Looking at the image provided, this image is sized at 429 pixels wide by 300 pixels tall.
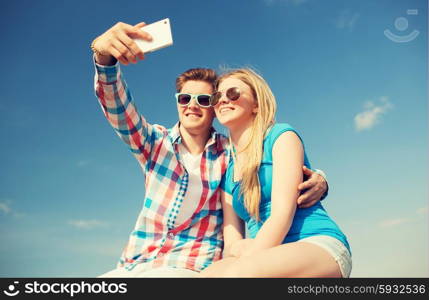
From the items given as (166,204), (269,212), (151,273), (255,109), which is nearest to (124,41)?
(255,109)

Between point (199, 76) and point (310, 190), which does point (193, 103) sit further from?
point (310, 190)

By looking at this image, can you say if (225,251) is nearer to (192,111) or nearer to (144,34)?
(192,111)

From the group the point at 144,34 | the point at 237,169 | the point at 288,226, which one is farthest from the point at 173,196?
the point at 144,34

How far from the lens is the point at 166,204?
5.06 metres

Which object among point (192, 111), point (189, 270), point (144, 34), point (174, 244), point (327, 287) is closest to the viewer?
point (327, 287)

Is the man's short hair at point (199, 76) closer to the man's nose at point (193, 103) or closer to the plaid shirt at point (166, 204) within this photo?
the man's nose at point (193, 103)

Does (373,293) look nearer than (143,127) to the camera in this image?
Yes

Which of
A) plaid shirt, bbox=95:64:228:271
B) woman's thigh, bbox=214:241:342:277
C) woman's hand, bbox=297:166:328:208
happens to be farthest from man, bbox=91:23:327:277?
woman's thigh, bbox=214:241:342:277

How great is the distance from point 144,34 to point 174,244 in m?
2.64

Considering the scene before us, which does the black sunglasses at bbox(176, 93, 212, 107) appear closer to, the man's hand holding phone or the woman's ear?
the woman's ear

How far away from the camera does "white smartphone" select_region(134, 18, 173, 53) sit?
3.73 m

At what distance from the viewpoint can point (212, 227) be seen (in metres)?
5.18

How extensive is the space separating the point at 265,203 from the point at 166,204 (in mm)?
1402

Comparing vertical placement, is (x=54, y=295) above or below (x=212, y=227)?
below
